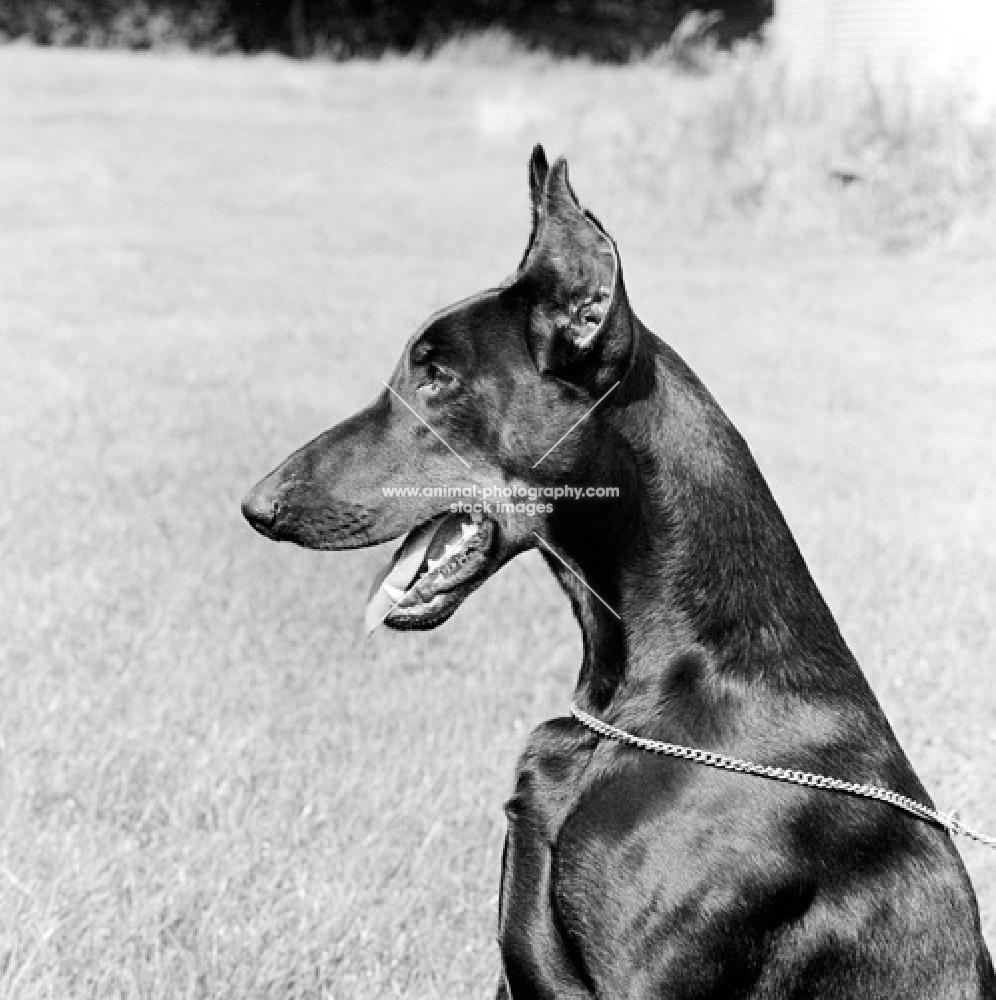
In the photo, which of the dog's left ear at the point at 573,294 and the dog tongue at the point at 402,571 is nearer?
the dog's left ear at the point at 573,294

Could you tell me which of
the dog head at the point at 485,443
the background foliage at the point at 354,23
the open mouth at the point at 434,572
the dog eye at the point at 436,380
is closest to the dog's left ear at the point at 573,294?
the dog head at the point at 485,443

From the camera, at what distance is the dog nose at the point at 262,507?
2.86 meters

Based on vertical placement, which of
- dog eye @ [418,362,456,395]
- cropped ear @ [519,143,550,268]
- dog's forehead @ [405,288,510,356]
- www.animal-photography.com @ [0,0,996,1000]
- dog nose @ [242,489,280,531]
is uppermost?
cropped ear @ [519,143,550,268]

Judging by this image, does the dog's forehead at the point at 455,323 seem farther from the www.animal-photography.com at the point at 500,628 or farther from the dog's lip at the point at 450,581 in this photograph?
the dog's lip at the point at 450,581

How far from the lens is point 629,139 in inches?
623

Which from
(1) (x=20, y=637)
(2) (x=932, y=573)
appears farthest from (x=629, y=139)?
(1) (x=20, y=637)

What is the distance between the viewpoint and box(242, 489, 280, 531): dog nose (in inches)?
113

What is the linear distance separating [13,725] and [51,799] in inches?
17.2

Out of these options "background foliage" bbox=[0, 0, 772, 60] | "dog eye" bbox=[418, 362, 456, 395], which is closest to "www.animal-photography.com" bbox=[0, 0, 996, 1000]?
"dog eye" bbox=[418, 362, 456, 395]

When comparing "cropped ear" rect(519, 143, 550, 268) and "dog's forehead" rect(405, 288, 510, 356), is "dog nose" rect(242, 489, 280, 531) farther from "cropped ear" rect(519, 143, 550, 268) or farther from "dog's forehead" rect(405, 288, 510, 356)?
"cropped ear" rect(519, 143, 550, 268)

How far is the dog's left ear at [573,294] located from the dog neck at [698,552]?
73 mm

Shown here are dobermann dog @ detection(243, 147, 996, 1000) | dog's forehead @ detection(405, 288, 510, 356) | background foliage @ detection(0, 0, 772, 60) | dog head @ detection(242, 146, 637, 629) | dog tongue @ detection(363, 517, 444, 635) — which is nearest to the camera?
dobermann dog @ detection(243, 147, 996, 1000)

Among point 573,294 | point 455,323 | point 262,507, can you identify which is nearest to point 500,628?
point 262,507

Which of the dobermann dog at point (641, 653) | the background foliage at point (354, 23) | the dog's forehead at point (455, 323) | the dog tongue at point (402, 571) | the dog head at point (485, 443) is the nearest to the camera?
the dobermann dog at point (641, 653)
